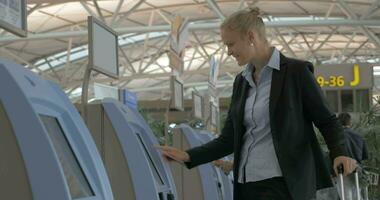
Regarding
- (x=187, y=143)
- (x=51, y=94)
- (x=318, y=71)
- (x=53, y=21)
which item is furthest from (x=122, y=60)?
(x=51, y=94)

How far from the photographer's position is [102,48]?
3.53 m

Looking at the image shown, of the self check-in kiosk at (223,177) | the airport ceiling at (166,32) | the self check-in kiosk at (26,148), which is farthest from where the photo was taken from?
the airport ceiling at (166,32)

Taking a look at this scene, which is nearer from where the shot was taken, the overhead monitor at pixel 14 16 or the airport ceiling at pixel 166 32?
the overhead monitor at pixel 14 16

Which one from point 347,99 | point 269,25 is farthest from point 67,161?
point 269,25

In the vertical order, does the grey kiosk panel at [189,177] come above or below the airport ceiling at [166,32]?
below

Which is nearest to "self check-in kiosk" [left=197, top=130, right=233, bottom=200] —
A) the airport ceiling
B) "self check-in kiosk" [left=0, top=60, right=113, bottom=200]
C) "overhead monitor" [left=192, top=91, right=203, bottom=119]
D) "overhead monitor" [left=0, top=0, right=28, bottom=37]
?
"overhead monitor" [left=192, top=91, right=203, bottom=119]

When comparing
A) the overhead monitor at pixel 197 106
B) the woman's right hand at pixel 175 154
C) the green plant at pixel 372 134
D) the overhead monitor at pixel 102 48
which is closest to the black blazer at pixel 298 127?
the woman's right hand at pixel 175 154

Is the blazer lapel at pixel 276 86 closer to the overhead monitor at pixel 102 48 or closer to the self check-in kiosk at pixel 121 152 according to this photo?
the self check-in kiosk at pixel 121 152

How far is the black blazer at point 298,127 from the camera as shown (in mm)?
2818

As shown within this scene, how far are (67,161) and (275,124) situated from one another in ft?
3.44

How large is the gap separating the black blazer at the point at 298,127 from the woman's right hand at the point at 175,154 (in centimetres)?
37

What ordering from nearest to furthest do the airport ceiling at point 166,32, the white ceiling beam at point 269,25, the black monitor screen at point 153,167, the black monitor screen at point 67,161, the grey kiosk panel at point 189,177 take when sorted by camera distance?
1. the black monitor screen at point 67,161
2. the black monitor screen at point 153,167
3. the grey kiosk panel at point 189,177
4. the white ceiling beam at point 269,25
5. the airport ceiling at point 166,32

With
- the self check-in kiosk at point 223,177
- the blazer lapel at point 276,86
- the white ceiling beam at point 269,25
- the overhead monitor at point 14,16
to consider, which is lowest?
the self check-in kiosk at point 223,177

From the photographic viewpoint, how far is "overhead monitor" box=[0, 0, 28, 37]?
233 centimetres
